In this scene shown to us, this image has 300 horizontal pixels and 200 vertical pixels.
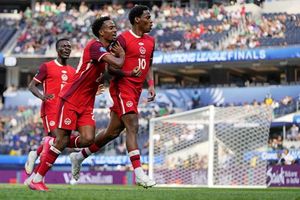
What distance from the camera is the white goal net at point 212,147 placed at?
76.0 ft

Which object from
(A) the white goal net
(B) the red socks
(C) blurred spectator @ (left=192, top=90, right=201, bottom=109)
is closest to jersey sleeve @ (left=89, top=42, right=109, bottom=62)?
(B) the red socks

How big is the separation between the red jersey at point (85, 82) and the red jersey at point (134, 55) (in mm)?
387

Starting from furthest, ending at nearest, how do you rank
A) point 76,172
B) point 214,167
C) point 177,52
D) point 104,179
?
point 177,52, point 104,179, point 214,167, point 76,172

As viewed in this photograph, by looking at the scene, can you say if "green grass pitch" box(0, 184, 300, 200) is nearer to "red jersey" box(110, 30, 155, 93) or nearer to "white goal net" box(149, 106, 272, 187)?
"red jersey" box(110, 30, 155, 93)

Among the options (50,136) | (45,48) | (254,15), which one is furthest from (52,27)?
(50,136)

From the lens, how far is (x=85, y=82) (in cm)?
1199

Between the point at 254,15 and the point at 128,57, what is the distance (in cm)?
3314

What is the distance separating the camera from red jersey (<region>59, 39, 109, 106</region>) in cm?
1190

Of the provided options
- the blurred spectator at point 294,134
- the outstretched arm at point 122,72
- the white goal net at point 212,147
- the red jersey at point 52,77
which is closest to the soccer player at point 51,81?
the red jersey at point 52,77

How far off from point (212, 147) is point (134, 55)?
11.3m

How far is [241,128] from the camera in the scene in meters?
24.1

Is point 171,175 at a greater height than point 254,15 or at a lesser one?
lesser

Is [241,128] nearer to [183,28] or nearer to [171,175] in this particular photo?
[171,175]

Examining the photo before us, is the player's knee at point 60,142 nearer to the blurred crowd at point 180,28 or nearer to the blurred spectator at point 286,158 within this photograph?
the blurred spectator at point 286,158
